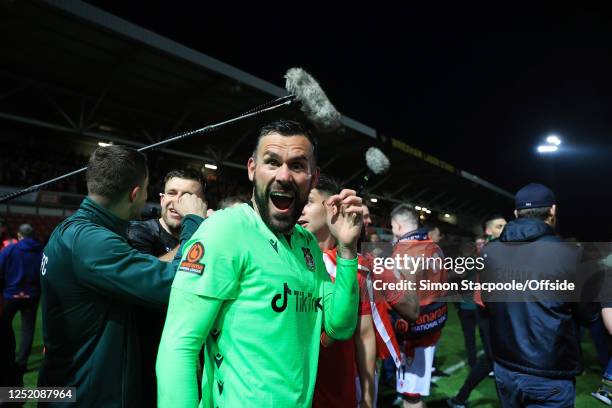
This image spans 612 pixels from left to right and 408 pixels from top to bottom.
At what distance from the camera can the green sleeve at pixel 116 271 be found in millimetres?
1763

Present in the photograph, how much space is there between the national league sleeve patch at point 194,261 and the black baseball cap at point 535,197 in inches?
110

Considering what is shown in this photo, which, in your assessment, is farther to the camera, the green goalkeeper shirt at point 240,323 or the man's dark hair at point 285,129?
the man's dark hair at point 285,129

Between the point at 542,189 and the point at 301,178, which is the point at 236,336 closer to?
the point at 301,178

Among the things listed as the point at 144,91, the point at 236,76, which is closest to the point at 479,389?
the point at 236,76

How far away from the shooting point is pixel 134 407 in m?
1.88

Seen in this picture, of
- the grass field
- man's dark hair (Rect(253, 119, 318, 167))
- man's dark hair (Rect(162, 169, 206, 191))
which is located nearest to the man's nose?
man's dark hair (Rect(253, 119, 318, 167))

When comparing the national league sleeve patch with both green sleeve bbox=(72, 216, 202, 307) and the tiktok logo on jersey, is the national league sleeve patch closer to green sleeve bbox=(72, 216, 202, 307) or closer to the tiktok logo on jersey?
the tiktok logo on jersey

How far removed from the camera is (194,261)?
4.32ft

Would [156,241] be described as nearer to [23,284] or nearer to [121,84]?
[23,284]

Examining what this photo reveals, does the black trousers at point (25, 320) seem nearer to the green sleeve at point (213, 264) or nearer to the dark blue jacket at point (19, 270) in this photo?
the dark blue jacket at point (19, 270)

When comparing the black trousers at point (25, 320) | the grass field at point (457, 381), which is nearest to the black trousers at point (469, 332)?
the grass field at point (457, 381)

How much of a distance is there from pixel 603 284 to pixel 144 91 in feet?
44.5

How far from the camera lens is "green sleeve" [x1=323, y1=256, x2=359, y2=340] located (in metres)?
1.71

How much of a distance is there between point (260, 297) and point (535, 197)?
9.24 ft
